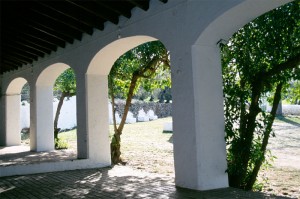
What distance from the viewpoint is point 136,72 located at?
9.81m

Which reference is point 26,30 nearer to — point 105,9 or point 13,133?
point 105,9

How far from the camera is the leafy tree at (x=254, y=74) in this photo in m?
5.82

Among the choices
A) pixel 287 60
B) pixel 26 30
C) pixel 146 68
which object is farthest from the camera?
pixel 146 68

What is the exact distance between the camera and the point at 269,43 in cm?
594

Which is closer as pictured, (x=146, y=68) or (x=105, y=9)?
(x=105, y=9)

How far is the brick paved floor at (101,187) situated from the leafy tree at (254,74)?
956 mm

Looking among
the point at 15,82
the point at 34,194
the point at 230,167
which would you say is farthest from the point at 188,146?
the point at 15,82

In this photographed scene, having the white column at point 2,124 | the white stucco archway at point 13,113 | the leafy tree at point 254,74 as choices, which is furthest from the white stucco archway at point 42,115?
the leafy tree at point 254,74

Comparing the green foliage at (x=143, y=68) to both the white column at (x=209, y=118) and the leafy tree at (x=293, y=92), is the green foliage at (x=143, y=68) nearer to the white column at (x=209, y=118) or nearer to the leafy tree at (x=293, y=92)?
the leafy tree at (x=293, y=92)

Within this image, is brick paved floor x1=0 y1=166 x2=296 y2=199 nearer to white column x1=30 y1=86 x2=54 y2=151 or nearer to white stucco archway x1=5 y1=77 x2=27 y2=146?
white column x1=30 y1=86 x2=54 y2=151

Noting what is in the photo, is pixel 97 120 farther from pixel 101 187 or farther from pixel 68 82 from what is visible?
pixel 68 82

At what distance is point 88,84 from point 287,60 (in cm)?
463

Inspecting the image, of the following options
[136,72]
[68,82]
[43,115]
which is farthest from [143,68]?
[68,82]

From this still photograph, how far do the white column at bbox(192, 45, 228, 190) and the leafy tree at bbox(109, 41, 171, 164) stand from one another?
381 centimetres
